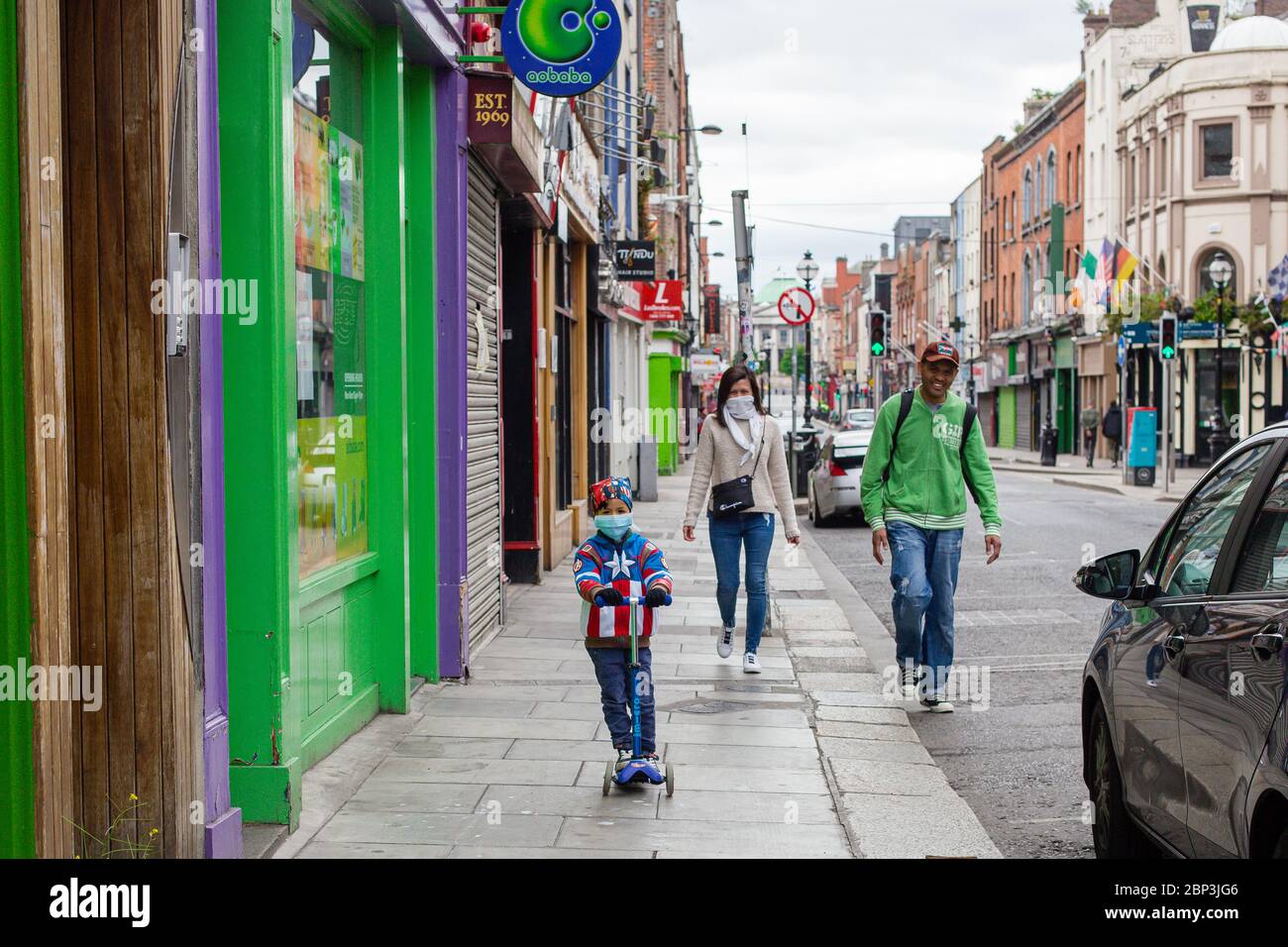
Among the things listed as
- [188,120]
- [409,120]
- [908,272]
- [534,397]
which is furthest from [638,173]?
[908,272]

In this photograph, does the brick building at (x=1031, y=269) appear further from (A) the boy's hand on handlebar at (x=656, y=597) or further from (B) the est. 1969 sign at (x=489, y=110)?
(A) the boy's hand on handlebar at (x=656, y=597)

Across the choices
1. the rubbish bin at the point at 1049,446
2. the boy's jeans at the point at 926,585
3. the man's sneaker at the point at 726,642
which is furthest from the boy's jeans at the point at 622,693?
the rubbish bin at the point at 1049,446

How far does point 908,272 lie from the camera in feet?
344

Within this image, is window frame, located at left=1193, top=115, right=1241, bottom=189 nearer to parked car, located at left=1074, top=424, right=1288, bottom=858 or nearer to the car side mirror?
parked car, located at left=1074, top=424, right=1288, bottom=858

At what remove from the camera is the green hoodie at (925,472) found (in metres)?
8.09

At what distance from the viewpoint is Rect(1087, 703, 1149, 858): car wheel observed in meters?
4.81

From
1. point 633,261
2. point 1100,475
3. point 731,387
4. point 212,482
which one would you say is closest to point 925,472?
point 731,387

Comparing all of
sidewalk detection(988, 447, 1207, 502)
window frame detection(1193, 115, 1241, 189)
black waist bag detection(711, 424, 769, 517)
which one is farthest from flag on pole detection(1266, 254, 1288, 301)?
black waist bag detection(711, 424, 769, 517)

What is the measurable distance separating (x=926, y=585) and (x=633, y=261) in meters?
13.8

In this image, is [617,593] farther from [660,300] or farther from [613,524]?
[660,300]

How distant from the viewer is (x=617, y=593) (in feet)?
19.5

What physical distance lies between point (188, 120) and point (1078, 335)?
166 feet

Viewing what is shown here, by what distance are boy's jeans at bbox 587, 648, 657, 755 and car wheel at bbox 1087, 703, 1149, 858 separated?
177cm

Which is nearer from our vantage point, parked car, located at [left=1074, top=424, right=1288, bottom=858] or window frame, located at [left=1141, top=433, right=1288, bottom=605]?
parked car, located at [left=1074, top=424, right=1288, bottom=858]
